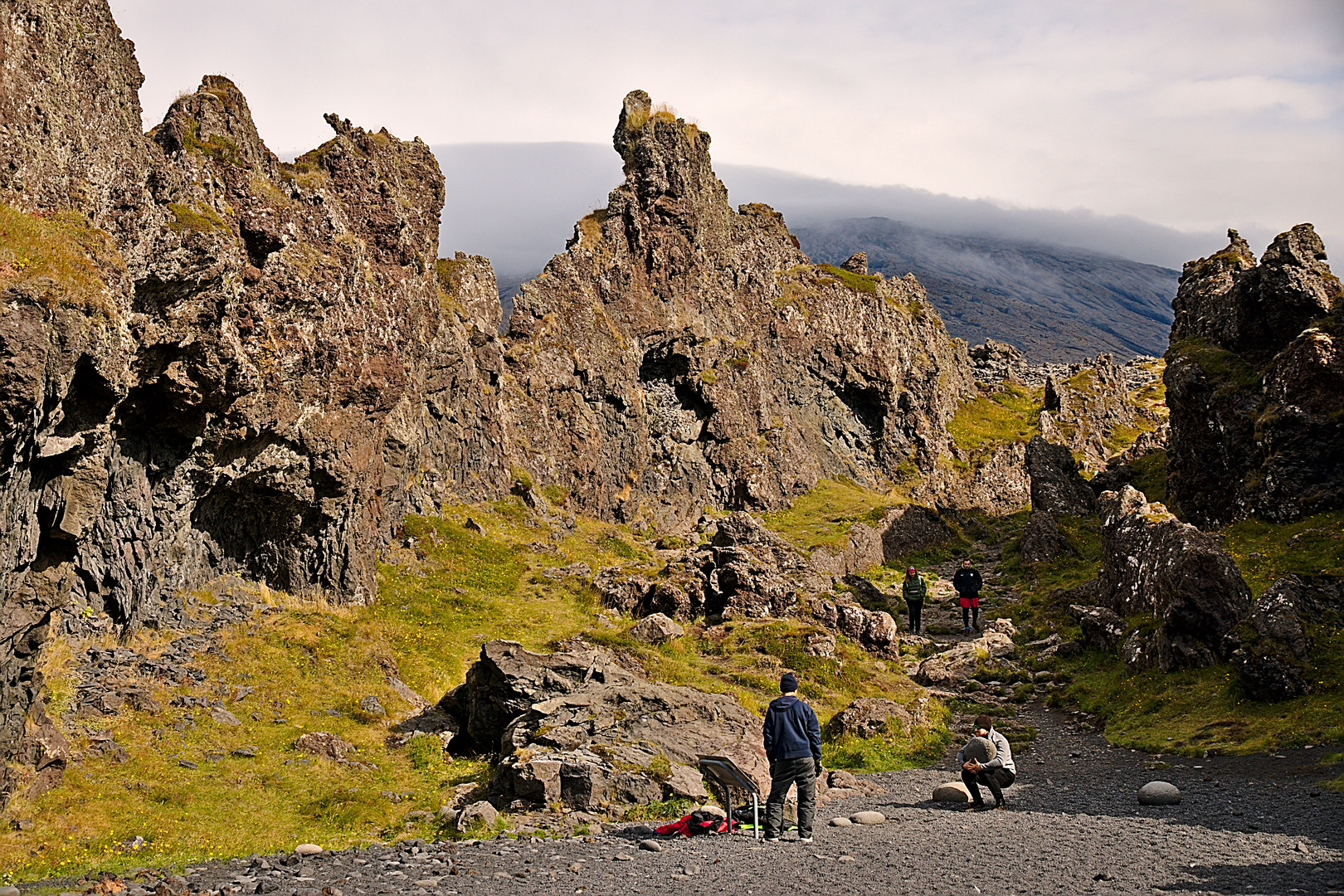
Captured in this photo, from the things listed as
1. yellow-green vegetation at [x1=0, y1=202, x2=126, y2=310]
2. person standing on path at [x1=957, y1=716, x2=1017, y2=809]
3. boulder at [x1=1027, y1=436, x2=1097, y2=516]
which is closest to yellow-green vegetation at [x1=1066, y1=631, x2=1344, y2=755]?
person standing on path at [x1=957, y1=716, x2=1017, y2=809]

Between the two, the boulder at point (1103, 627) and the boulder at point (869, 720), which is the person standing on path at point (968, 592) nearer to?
the boulder at point (1103, 627)

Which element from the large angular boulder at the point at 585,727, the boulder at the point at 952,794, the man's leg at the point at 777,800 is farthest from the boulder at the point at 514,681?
the boulder at the point at 952,794

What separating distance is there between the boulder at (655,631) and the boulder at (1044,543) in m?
32.1

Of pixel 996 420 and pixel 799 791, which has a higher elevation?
pixel 996 420

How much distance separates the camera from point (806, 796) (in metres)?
15.0

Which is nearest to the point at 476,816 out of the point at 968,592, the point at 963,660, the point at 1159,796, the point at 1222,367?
the point at 1159,796

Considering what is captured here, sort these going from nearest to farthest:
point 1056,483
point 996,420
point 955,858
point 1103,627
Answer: point 955,858 → point 1103,627 → point 1056,483 → point 996,420

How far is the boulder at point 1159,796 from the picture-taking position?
16312mm

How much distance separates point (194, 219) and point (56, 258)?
727 centimetres

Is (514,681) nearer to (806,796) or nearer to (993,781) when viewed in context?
(806,796)

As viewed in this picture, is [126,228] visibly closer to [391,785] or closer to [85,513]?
[85,513]

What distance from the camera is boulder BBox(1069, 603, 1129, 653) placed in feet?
103

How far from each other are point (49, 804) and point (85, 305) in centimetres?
990

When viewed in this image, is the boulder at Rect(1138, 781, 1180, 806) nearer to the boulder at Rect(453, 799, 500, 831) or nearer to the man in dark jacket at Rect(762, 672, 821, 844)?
the man in dark jacket at Rect(762, 672, 821, 844)
